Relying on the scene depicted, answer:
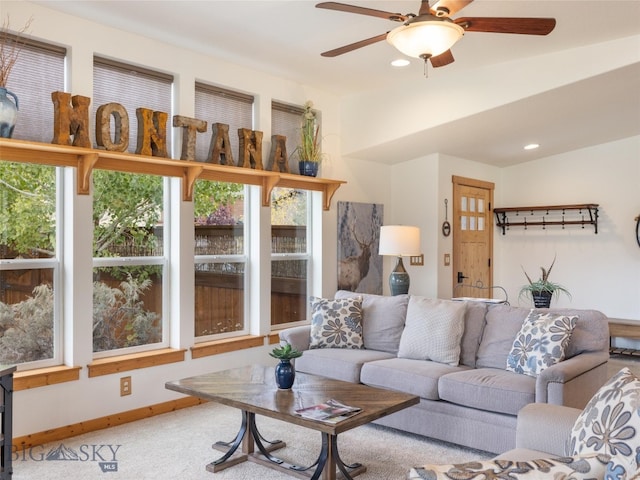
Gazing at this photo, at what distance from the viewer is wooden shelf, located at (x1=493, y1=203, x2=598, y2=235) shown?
6984 mm

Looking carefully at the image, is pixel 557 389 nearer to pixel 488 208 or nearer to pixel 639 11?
pixel 639 11

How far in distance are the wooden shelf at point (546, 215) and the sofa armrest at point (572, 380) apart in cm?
382

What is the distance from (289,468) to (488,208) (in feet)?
17.0

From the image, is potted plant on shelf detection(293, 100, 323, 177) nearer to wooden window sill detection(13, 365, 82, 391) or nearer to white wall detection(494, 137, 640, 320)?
wooden window sill detection(13, 365, 82, 391)

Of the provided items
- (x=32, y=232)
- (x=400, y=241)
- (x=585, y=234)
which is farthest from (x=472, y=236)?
(x=32, y=232)

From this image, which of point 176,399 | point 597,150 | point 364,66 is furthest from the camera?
point 597,150

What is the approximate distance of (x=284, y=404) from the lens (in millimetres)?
2949

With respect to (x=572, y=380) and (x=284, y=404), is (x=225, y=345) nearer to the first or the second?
(x=284, y=404)

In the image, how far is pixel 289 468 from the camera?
10.4 ft

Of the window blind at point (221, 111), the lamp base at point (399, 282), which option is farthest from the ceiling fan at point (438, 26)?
the lamp base at point (399, 282)

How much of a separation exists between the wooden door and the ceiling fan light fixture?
12.9 ft

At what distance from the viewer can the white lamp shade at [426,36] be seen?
8.66ft

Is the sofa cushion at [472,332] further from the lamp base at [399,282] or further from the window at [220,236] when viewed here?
the window at [220,236]

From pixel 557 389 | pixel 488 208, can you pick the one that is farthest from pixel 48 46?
pixel 488 208
